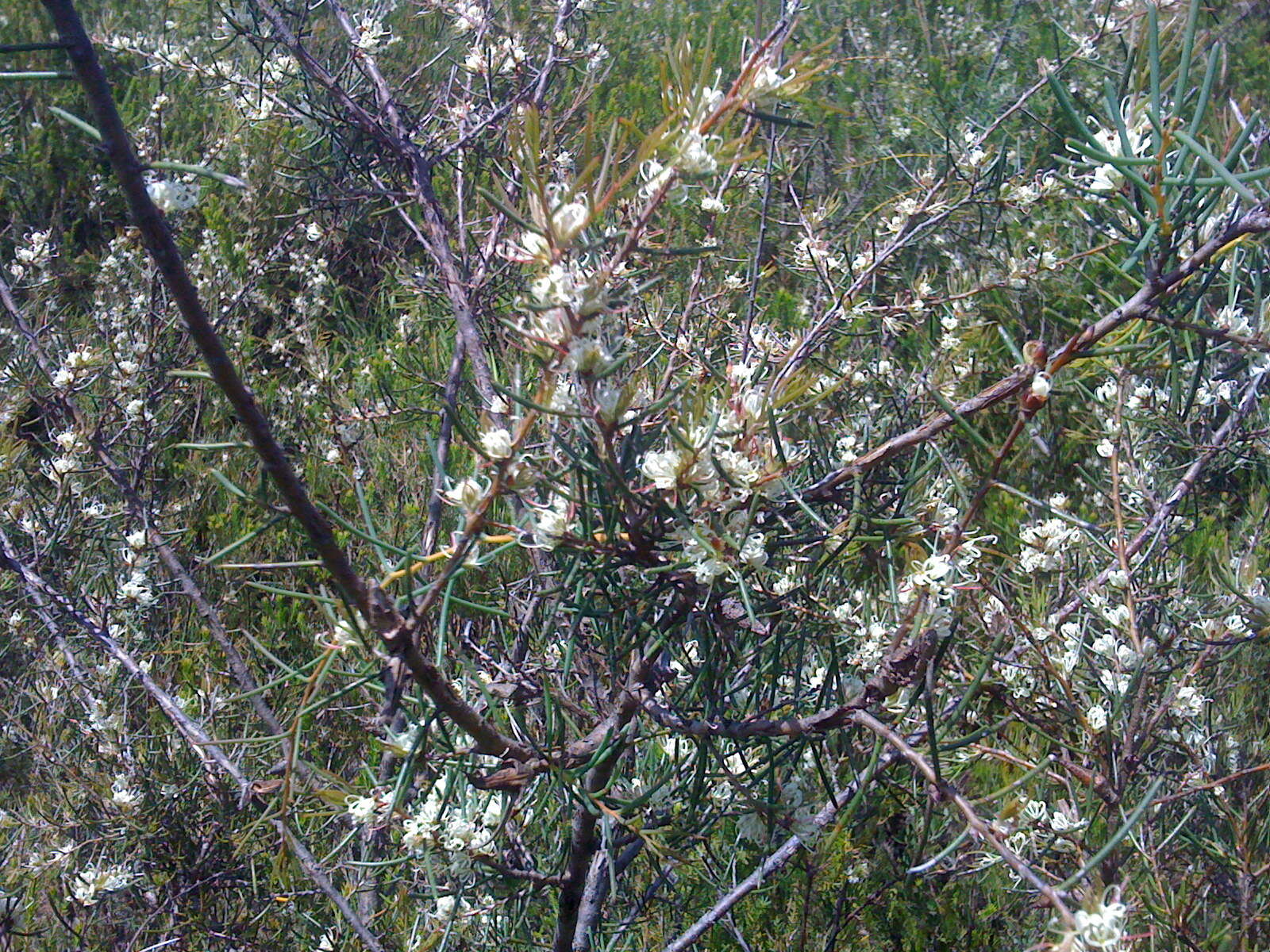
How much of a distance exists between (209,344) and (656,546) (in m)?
0.28

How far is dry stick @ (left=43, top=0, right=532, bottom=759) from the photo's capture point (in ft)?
1.26

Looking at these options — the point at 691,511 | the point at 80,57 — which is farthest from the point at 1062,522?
the point at 80,57

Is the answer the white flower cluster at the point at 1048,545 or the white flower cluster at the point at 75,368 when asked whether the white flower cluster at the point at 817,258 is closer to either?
the white flower cluster at the point at 1048,545

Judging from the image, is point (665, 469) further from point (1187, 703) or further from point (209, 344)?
point (1187, 703)

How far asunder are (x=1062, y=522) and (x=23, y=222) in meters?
3.33

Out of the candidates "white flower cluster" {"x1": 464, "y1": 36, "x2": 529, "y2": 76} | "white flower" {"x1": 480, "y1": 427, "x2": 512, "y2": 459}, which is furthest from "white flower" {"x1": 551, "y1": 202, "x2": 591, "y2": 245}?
"white flower cluster" {"x1": 464, "y1": 36, "x2": 529, "y2": 76}

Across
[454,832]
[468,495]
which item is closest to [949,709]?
[454,832]

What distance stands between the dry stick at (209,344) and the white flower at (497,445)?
0.31 feet

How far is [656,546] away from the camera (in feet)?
2.00

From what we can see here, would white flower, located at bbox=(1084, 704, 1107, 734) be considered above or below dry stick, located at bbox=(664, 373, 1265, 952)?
below

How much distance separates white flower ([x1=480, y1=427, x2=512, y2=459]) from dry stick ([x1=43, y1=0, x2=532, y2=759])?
9cm

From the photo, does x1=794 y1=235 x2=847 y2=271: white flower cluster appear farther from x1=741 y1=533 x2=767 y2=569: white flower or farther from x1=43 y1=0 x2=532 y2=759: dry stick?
x1=43 y1=0 x2=532 y2=759: dry stick

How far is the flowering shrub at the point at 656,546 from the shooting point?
1.86ft

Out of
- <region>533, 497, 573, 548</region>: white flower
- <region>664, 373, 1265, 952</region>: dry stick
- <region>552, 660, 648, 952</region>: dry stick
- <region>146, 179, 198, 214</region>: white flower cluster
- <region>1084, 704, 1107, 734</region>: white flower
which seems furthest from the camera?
<region>1084, 704, 1107, 734</region>: white flower
